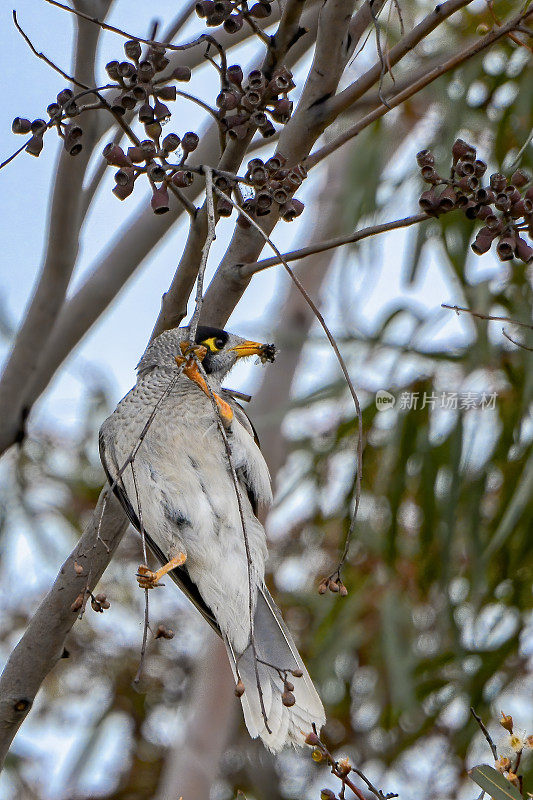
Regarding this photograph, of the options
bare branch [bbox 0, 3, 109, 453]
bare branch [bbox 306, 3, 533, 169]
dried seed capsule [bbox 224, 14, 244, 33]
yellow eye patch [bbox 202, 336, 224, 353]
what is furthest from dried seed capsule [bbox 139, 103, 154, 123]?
bare branch [bbox 0, 3, 109, 453]

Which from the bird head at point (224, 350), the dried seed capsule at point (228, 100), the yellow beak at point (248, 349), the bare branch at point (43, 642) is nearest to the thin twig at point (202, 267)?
the dried seed capsule at point (228, 100)

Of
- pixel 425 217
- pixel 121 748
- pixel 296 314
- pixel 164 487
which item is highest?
pixel 296 314

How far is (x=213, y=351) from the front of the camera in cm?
215

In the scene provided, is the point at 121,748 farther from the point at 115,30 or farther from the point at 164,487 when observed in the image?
the point at 115,30

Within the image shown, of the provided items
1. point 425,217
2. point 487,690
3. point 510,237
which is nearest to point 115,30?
point 425,217

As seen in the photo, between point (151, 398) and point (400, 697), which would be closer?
point (151, 398)

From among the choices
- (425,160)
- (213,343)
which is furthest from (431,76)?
(213,343)

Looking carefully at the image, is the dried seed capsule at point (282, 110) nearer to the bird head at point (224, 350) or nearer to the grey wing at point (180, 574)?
the bird head at point (224, 350)

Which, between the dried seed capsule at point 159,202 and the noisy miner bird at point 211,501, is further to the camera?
the noisy miner bird at point 211,501

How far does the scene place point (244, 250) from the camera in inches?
65.1

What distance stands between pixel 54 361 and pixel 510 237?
1383mm

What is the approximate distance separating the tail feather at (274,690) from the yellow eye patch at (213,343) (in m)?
0.49

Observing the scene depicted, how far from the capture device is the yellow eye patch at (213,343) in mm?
2084

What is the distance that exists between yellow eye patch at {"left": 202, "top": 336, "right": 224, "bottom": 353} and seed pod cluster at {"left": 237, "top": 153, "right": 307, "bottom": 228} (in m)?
0.68
